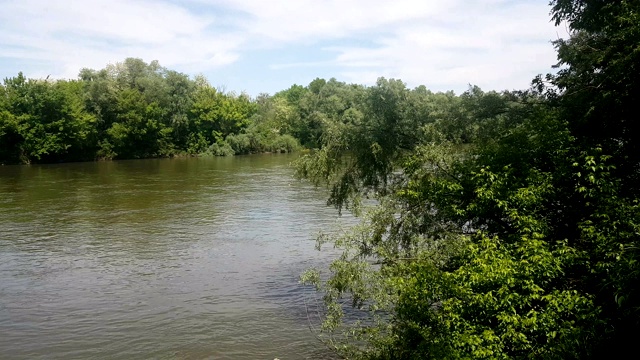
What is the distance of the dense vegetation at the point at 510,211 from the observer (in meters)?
9.41

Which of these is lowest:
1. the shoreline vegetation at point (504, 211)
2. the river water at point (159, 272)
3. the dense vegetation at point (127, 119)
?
the river water at point (159, 272)

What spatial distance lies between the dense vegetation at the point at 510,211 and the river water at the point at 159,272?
139 inches

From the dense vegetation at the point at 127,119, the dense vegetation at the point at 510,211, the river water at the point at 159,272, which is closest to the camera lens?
the dense vegetation at the point at 510,211

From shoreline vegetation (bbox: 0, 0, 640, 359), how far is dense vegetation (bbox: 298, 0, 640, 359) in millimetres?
42

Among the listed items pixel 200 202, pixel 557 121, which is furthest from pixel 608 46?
pixel 200 202

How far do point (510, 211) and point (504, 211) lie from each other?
10.0 inches

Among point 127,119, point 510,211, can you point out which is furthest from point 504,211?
point 127,119

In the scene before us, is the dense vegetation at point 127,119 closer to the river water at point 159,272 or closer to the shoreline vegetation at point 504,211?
the river water at point 159,272

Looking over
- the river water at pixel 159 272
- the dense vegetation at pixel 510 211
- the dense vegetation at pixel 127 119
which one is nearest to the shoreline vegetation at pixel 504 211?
the dense vegetation at pixel 510 211

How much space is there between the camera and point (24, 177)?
5941 centimetres

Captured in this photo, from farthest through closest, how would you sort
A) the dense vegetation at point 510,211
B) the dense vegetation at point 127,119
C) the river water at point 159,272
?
the dense vegetation at point 127,119 < the river water at point 159,272 < the dense vegetation at point 510,211

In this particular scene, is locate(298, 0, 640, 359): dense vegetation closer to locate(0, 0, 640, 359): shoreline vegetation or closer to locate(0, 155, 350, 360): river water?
locate(0, 0, 640, 359): shoreline vegetation

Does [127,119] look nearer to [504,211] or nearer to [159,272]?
[159,272]

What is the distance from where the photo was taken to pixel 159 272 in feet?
79.7
